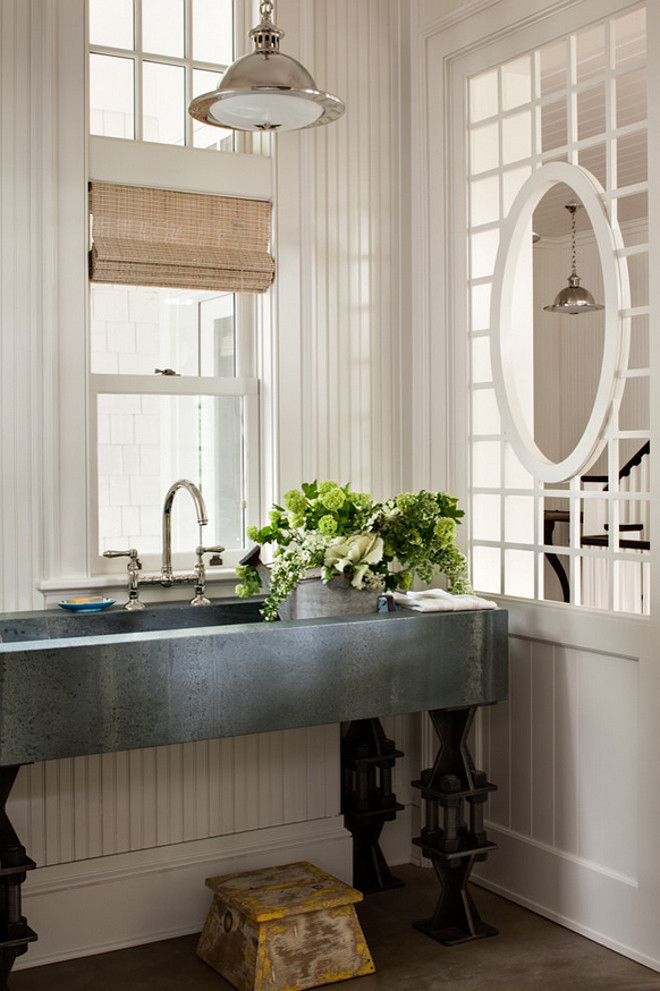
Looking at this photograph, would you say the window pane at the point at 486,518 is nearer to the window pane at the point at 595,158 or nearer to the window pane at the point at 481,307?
the window pane at the point at 481,307

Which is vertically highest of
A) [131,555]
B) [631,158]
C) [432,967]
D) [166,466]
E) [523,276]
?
[631,158]

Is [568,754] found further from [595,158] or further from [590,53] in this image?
[595,158]

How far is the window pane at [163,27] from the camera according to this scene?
11.0ft

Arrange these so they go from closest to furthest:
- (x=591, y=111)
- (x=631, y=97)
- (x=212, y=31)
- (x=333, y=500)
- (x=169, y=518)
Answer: (x=333, y=500)
(x=169, y=518)
(x=212, y=31)
(x=631, y=97)
(x=591, y=111)

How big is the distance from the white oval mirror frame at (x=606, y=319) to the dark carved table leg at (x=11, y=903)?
69.7 inches

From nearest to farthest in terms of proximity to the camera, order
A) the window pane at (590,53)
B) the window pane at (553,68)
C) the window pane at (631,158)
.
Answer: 1. the window pane at (590,53)
2. the window pane at (553,68)
3. the window pane at (631,158)

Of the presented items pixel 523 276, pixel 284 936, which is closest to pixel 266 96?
pixel 523 276

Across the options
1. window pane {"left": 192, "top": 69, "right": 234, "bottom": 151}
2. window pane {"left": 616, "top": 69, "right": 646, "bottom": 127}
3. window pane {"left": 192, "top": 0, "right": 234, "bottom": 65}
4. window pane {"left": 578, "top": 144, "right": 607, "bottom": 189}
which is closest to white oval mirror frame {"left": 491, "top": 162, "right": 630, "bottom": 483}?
window pane {"left": 192, "top": 69, "right": 234, "bottom": 151}

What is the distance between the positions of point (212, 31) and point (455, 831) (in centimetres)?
267

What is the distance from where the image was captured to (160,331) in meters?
3.40

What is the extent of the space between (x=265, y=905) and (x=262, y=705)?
584 millimetres

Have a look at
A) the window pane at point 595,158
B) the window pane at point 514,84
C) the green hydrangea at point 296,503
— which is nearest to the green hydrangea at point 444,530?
the green hydrangea at point 296,503

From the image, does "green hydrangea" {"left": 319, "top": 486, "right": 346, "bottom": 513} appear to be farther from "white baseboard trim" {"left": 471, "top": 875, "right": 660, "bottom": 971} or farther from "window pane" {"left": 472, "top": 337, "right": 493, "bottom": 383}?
"white baseboard trim" {"left": 471, "top": 875, "right": 660, "bottom": 971}

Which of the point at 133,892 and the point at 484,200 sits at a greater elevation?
the point at 484,200
